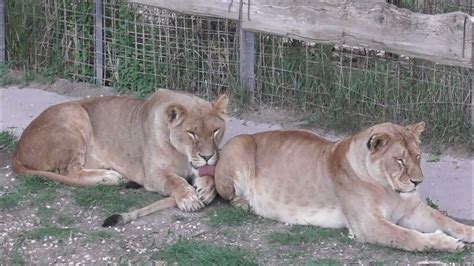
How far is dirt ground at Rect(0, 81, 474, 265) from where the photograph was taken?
6.67m

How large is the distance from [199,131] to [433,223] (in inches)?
64.3

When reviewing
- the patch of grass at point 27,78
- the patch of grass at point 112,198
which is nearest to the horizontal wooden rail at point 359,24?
the patch of grass at point 27,78

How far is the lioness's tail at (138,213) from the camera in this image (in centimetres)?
725

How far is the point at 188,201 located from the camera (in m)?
7.47

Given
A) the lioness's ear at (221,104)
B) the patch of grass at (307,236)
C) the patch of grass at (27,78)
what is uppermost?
the lioness's ear at (221,104)

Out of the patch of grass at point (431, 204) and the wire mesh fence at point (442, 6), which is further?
the wire mesh fence at point (442, 6)

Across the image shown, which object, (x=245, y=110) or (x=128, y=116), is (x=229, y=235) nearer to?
(x=128, y=116)

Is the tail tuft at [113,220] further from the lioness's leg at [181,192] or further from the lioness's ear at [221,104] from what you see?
the lioness's ear at [221,104]

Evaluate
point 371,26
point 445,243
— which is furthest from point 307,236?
point 371,26

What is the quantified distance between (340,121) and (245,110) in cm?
86

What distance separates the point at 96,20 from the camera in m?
10.2

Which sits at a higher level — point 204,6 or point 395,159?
point 204,6

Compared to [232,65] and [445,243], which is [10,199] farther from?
[445,243]

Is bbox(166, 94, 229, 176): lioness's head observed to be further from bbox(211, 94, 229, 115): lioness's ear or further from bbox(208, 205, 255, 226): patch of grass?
bbox(208, 205, 255, 226): patch of grass
